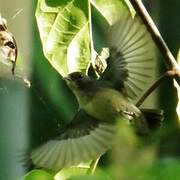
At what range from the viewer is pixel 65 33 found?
86 cm

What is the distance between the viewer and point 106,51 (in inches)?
36.1

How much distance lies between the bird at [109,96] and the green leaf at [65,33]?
0.07 feet

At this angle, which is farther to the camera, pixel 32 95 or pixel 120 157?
pixel 32 95

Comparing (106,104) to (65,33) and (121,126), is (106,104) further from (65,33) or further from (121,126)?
(121,126)

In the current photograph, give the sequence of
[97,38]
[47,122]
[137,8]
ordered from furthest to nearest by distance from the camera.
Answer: [47,122]
[97,38]
[137,8]

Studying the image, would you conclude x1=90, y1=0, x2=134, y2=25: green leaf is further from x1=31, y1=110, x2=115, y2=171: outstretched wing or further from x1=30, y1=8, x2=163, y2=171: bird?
x1=31, y1=110, x2=115, y2=171: outstretched wing

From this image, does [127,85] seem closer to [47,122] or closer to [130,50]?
[130,50]

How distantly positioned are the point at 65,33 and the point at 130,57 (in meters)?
0.09

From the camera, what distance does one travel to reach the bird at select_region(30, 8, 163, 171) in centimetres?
68

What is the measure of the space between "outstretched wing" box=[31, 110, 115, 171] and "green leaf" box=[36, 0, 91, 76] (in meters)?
0.08

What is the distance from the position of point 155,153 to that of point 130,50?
0.53 m

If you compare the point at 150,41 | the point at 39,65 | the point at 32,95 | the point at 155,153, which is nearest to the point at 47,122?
the point at 39,65

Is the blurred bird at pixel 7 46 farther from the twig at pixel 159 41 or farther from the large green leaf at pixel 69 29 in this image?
the twig at pixel 159 41

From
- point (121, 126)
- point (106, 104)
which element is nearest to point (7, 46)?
point (106, 104)
